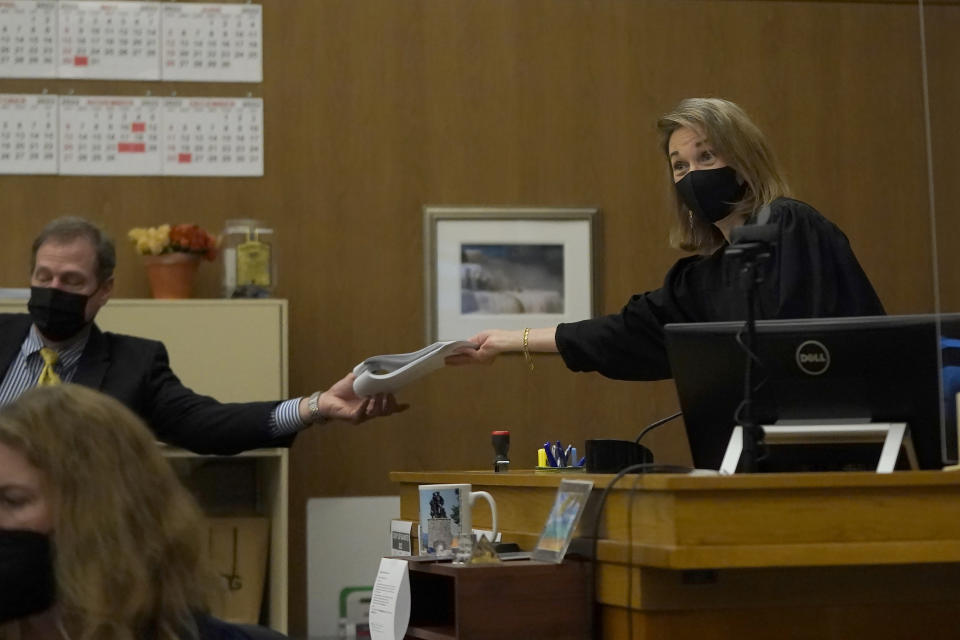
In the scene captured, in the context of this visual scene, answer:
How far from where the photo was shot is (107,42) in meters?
4.30

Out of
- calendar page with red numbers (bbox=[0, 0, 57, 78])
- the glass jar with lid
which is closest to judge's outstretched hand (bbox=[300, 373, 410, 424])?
the glass jar with lid

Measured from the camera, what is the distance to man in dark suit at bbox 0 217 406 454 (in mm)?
3406

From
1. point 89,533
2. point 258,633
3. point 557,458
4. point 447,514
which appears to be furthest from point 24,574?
point 557,458

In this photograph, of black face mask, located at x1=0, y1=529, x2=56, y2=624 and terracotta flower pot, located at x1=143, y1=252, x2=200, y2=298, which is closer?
black face mask, located at x1=0, y1=529, x2=56, y2=624

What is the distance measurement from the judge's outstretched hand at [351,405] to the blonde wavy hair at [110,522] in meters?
1.69

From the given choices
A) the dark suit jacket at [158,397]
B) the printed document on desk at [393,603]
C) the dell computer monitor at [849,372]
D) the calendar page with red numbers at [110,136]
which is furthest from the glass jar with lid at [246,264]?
the dell computer monitor at [849,372]

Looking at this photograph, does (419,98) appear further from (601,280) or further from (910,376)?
(910,376)

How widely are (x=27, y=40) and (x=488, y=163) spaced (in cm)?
156

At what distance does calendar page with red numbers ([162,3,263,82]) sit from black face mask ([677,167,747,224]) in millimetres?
2014

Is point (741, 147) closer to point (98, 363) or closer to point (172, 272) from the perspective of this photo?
point (98, 363)

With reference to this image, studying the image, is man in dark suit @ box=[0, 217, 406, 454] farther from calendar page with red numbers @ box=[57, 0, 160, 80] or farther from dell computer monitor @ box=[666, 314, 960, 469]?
dell computer monitor @ box=[666, 314, 960, 469]

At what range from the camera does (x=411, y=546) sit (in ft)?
8.75

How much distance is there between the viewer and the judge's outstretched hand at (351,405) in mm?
3252

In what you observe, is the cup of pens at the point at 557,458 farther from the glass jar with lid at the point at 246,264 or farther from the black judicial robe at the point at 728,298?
the glass jar with lid at the point at 246,264
